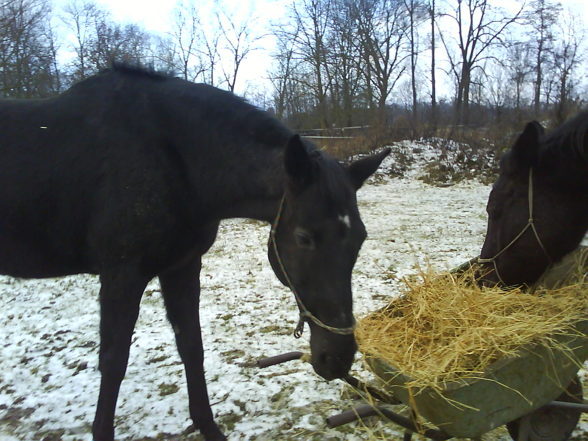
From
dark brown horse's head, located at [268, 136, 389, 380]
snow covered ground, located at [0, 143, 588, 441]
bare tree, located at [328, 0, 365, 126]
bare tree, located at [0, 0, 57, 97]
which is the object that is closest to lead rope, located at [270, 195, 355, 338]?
dark brown horse's head, located at [268, 136, 389, 380]

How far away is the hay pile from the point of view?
6.76 ft

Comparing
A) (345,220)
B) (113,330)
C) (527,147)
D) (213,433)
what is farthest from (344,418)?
(527,147)

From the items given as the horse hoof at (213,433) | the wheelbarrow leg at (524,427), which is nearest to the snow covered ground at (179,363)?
the horse hoof at (213,433)

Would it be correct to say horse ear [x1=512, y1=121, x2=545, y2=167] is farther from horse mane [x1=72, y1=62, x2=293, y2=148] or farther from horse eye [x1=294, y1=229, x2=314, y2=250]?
horse eye [x1=294, y1=229, x2=314, y2=250]

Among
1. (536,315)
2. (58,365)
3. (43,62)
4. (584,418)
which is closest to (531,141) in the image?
(536,315)

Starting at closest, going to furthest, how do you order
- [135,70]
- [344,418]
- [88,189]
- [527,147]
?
[344,418], [88,189], [135,70], [527,147]

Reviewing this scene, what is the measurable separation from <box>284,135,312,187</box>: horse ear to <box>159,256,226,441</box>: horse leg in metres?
1.17

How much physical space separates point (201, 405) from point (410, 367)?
1582 millimetres

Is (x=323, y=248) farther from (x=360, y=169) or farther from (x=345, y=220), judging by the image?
(x=360, y=169)

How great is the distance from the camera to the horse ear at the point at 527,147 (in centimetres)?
275

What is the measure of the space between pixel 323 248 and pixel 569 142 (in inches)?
73.4

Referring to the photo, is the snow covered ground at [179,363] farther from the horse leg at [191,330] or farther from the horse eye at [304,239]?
the horse eye at [304,239]

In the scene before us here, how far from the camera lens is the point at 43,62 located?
60.3ft

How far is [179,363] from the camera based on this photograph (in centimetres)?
391
